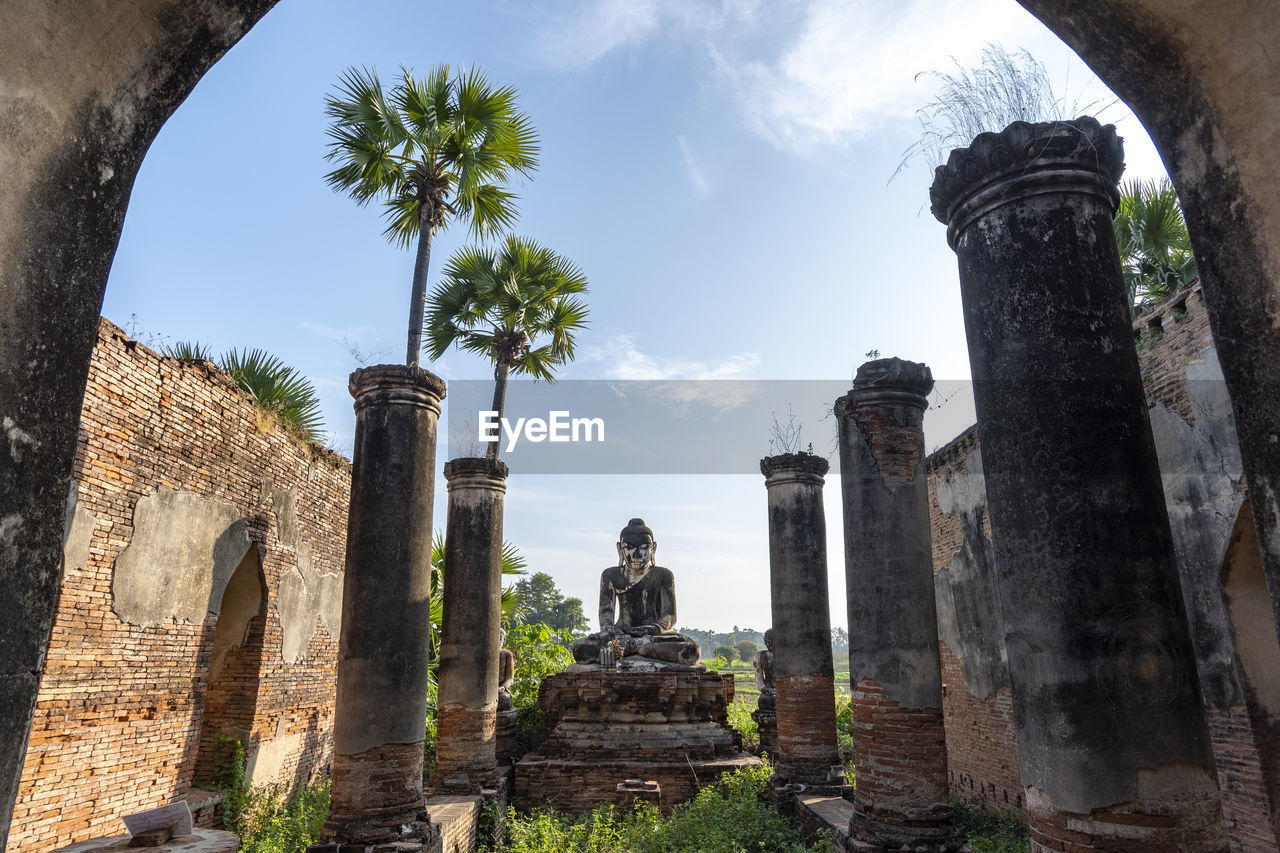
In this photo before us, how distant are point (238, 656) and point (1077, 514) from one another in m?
9.63

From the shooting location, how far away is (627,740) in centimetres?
1189

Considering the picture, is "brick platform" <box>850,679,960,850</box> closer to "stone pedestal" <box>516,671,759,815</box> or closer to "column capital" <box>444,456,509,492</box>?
"stone pedestal" <box>516,671,759,815</box>

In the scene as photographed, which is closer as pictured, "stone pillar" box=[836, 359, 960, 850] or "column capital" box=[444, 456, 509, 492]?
"stone pillar" box=[836, 359, 960, 850]

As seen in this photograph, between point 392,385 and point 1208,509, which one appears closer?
point 1208,509

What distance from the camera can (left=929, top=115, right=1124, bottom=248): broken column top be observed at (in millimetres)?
3580

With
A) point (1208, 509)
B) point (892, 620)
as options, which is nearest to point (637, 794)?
point (892, 620)

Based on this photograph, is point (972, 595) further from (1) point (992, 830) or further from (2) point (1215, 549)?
(2) point (1215, 549)

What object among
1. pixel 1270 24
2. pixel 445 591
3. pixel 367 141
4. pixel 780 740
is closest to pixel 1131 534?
pixel 1270 24

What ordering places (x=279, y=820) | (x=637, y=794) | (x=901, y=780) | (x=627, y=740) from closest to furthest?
(x=901, y=780)
(x=279, y=820)
(x=637, y=794)
(x=627, y=740)

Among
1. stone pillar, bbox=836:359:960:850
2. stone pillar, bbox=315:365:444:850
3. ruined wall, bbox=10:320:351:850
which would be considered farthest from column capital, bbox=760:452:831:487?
ruined wall, bbox=10:320:351:850

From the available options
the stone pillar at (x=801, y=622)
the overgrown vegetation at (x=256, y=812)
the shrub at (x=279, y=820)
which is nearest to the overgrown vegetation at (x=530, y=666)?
the shrub at (x=279, y=820)

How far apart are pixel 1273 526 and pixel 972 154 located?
2.27m

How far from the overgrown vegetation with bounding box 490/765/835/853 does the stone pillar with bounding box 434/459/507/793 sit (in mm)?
873

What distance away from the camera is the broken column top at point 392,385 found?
7465mm
